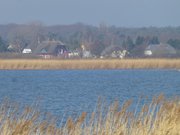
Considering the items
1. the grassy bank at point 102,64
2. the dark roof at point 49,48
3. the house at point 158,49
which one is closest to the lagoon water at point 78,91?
the grassy bank at point 102,64

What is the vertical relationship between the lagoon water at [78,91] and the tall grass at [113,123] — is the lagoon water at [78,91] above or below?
below

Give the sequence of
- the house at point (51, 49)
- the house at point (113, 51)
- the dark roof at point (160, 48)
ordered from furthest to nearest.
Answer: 1. the house at point (51, 49)
2. the house at point (113, 51)
3. the dark roof at point (160, 48)

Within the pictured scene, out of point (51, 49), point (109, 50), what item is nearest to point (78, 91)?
point (109, 50)

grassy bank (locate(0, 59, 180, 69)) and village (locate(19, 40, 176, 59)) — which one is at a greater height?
grassy bank (locate(0, 59, 180, 69))

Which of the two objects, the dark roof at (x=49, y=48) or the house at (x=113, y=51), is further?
the dark roof at (x=49, y=48)

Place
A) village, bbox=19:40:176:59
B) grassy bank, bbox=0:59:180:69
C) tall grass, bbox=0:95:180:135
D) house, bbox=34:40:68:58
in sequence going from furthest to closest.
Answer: house, bbox=34:40:68:58
village, bbox=19:40:176:59
grassy bank, bbox=0:59:180:69
tall grass, bbox=0:95:180:135

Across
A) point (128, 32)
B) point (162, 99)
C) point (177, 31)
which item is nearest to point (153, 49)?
point (177, 31)

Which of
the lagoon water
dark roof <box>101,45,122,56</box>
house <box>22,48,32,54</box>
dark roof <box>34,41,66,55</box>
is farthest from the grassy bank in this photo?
house <box>22,48,32,54</box>

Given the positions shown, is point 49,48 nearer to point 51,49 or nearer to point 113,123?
point 51,49

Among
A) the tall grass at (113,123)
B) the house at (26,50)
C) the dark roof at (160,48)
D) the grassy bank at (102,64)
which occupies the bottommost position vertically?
the house at (26,50)

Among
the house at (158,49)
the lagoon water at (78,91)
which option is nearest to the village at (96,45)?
the house at (158,49)

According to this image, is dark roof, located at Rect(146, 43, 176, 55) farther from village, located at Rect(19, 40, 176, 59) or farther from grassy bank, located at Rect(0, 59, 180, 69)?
grassy bank, located at Rect(0, 59, 180, 69)

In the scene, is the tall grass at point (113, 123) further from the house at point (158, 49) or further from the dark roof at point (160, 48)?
the house at point (158, 49)

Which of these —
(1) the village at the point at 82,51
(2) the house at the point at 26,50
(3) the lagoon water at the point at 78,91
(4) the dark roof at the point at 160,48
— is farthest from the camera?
(2) the house at the point at 26,50
